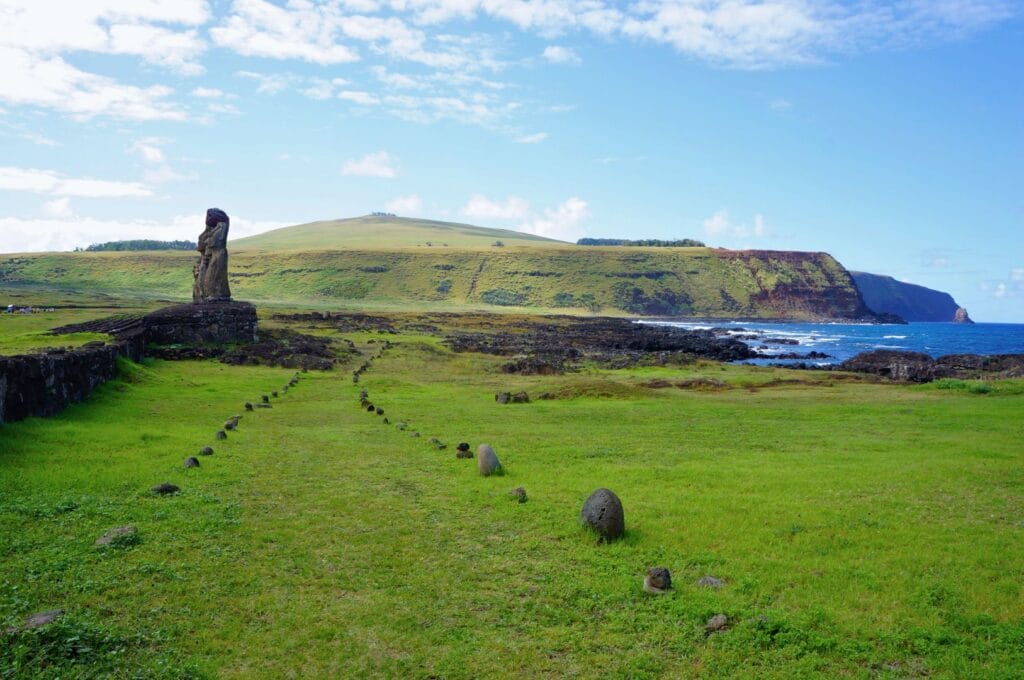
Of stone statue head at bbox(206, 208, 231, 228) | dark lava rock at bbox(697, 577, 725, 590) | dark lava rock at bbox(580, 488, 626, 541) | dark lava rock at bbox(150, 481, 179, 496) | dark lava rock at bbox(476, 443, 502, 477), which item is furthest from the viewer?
stone statue head at bbox(206, 208, 231, 228)

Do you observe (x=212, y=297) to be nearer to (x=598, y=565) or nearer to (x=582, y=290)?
(x=598, y=565)

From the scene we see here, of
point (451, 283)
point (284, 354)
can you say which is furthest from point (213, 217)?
point (451, 283)

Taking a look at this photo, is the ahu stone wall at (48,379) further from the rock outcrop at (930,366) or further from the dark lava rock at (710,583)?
the rock outcrop at (930,366)

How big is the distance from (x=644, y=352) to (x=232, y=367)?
129 feet

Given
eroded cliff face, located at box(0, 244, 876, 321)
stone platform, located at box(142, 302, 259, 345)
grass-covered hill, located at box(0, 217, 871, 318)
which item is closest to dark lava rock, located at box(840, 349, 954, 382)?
stone platform, located at box(142, 302, 259, 345)

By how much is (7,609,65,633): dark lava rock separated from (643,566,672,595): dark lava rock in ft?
26.2

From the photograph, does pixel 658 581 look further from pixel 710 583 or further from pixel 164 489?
pixel 164 489

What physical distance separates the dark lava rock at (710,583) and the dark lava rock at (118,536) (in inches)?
368

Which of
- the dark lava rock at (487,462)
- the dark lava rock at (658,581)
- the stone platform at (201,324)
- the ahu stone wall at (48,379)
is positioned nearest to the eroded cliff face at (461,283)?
the stone platform at (201,324)

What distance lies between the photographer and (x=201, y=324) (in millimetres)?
47031

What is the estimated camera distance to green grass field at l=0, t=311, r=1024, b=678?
865cm

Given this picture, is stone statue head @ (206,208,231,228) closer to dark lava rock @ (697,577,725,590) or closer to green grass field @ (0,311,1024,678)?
green grass field @ (0,311,1024,678)

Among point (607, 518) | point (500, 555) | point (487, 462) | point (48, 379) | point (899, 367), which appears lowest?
point (500, 555)

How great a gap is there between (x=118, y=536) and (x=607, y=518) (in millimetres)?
8387
